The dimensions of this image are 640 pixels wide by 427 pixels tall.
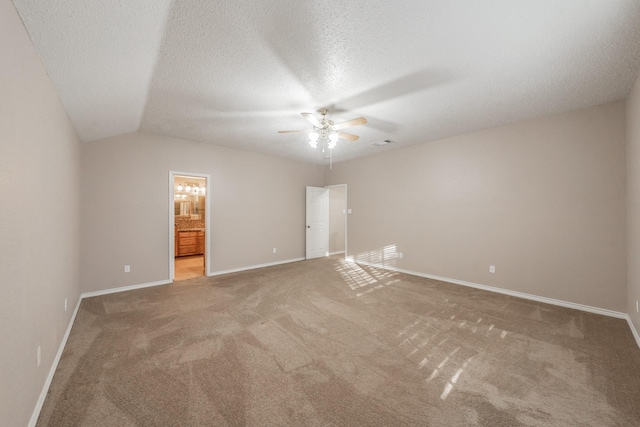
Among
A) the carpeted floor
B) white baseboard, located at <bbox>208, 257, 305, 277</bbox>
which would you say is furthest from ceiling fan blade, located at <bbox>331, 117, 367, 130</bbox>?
white baseboard, located at <bbox>208, 257, 305, 277</bbox>

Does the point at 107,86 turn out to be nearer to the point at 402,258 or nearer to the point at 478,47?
the point at 478,47

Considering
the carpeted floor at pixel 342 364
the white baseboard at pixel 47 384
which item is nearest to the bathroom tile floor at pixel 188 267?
the carpeted floor at pixel 342 364

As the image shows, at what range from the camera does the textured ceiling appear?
173cm

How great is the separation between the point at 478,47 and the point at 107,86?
352 centimetres

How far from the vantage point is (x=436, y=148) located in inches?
195

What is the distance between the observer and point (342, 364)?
7.29 ft

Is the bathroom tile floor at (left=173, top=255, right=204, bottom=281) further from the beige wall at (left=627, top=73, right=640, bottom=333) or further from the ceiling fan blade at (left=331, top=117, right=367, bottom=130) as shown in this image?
the beige wall at (left=627, top=73, right=640, bottom=333)

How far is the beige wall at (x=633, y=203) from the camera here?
2.67 metres

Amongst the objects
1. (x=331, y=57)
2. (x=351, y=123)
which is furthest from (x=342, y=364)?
(x=331, y=57)

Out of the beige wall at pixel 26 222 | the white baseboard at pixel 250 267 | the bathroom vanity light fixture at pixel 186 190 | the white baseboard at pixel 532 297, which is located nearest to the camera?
the beige wall at pixel 26 222

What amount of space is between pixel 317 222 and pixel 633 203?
18.9ft

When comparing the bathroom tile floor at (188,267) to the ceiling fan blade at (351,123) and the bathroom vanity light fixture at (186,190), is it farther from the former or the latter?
the ceiling fan blade at (351,123)

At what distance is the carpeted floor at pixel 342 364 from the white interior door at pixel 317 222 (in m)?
3.33

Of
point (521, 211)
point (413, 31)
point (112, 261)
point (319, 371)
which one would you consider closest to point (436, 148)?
point (521, 211)
